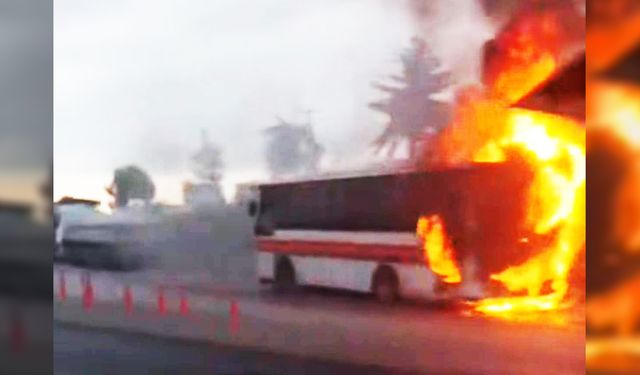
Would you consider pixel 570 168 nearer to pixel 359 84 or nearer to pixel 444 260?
pixel 444 260

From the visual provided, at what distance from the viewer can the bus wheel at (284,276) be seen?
6.02ft

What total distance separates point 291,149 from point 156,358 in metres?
0.55

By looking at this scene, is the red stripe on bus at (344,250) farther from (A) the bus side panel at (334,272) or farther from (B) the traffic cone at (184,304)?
(B) the traffic cone at (184,304)

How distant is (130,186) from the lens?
204 centimetres

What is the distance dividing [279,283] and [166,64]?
1.73 ft

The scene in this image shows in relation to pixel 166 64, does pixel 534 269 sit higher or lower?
lower

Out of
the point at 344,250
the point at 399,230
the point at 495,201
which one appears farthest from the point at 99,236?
the point at 495,201

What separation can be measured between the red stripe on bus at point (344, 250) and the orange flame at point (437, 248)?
2 centimetres

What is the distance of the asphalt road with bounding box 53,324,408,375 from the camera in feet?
6.02

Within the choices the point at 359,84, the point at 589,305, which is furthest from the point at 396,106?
the point at 589,305

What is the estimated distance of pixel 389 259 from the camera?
171 centimetres

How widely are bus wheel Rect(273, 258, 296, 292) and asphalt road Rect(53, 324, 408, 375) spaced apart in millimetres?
134

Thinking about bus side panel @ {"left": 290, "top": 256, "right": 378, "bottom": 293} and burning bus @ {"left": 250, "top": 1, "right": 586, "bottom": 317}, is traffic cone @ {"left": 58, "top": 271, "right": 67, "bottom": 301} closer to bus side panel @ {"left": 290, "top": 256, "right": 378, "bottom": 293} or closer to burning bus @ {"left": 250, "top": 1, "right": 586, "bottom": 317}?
bus side panel @ {"left": 290, "top": 256, "right": 378, "bottom": 293}

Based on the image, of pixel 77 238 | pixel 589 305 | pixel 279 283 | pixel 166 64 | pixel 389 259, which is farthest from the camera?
pixel 77 238
